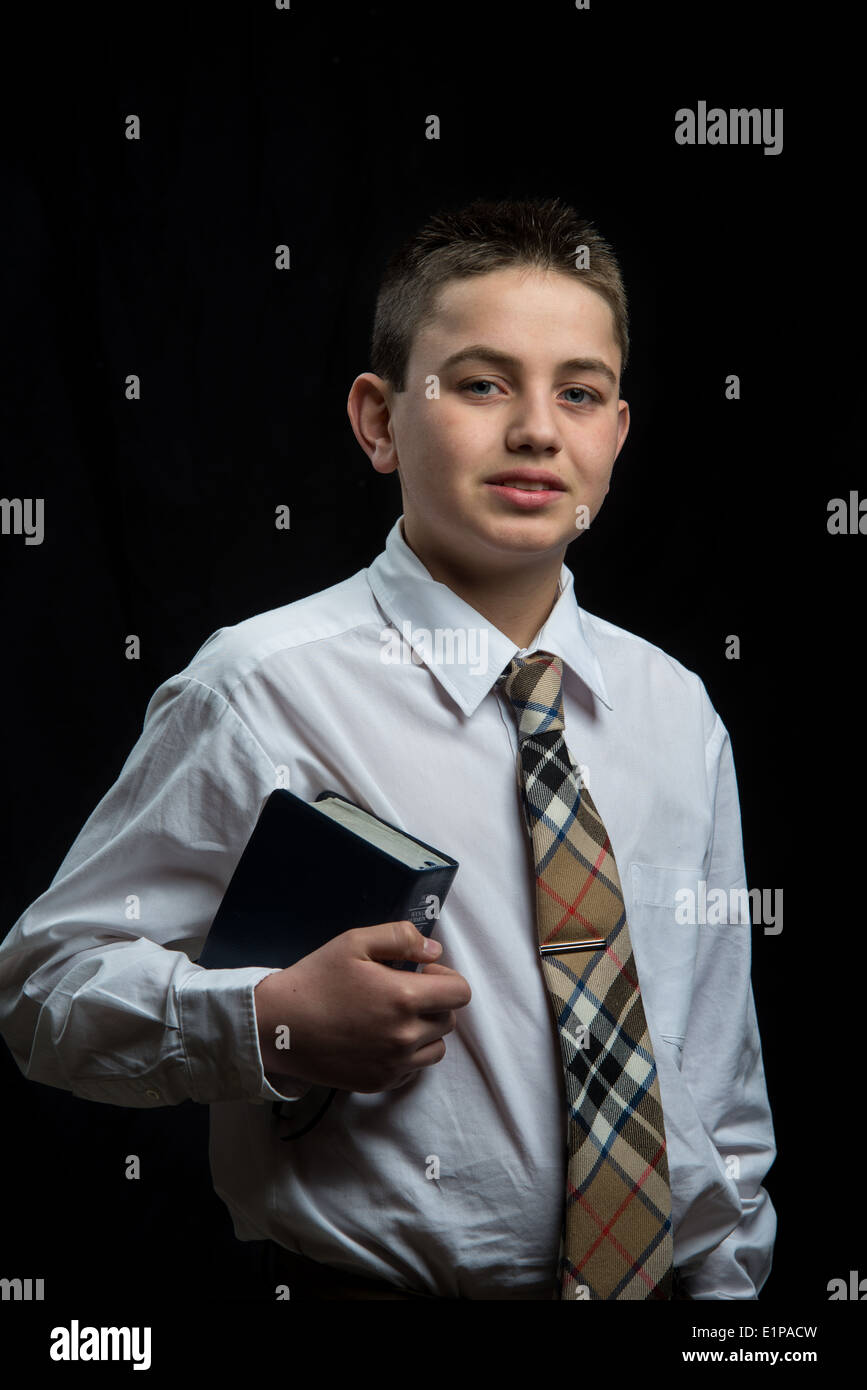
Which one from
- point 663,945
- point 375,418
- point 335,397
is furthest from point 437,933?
point 335,397

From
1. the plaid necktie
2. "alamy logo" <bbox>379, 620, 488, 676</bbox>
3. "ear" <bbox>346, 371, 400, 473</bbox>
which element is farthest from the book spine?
"ear" <bbox>346, 371, 400, 473</bbox>

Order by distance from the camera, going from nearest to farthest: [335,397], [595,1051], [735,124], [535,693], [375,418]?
[595,1051] → [535,693] → [375,418] → [735,124] → [335,397]

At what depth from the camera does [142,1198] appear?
2.14m

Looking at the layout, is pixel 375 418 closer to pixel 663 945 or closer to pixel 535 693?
pixel 535 693

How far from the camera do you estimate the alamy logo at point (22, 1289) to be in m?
1.80

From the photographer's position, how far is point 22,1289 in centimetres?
186

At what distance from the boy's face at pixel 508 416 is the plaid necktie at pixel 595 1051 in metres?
0.21

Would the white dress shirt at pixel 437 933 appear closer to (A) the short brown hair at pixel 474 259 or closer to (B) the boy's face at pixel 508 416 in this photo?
(B) the boy's face at pixel 508 416

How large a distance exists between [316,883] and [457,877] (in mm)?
167

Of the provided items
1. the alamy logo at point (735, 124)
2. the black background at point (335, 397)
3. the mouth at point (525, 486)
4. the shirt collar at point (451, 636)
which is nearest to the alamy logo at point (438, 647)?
the shirt collar at point (451, 636)

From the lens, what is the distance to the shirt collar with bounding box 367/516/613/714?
4.72 feet

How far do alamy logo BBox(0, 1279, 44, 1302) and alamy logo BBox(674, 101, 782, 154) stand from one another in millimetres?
1758

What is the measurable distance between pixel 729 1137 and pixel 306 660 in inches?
26.4
